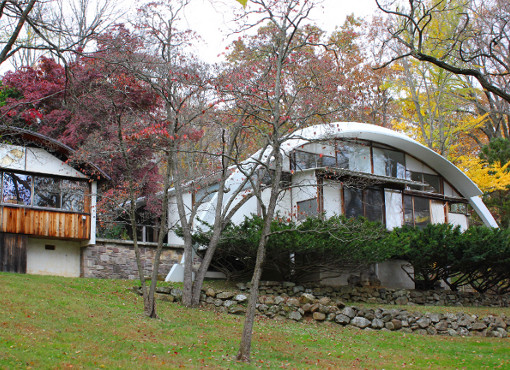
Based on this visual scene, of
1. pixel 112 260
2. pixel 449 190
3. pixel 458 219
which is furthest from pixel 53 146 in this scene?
pixel 458 219

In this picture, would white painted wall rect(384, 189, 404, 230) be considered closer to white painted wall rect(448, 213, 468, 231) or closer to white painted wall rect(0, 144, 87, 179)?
white painted wall rect(448, 213, 468, 231)

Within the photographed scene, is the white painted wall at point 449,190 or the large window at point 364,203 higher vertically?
the white painted wall at point 449,190

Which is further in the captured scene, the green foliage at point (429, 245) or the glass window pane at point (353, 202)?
the glass window pane at point (353, 202)

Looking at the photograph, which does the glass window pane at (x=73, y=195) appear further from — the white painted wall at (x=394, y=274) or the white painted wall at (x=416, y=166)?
the white painted wall at (x=416, y=166)

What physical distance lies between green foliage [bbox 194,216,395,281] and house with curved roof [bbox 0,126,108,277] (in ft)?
15.0

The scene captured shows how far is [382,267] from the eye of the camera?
2017cm

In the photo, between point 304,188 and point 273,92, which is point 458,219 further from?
point 273,92

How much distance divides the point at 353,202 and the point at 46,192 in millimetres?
10352

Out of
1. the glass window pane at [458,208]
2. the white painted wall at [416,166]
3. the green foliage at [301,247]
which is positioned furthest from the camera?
the glass window pane at [458,208]

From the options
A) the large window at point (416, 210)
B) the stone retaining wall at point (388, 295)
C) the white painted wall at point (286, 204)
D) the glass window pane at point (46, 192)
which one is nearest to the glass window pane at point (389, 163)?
the large window at point (416, 210)

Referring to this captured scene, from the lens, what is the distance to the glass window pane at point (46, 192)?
1848cm

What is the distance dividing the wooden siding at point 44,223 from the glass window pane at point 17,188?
36 centimetres

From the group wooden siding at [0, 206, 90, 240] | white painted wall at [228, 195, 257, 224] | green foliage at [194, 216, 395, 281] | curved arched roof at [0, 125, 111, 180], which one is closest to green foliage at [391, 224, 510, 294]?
green foliage at [194, 216, 395, 281]

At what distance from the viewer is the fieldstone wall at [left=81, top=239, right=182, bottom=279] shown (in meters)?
19.3
